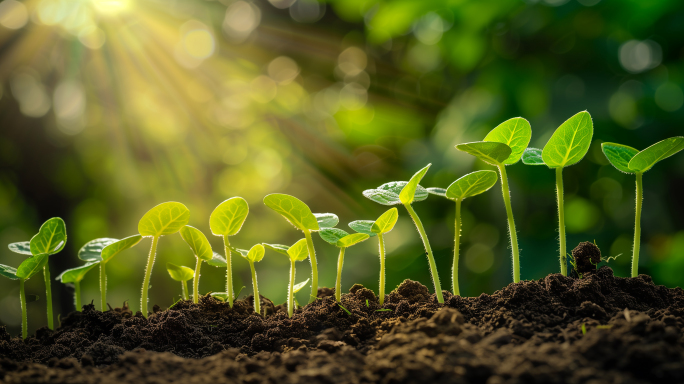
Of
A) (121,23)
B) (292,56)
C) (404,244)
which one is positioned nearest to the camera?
(404,244)

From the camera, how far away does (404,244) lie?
2.47m

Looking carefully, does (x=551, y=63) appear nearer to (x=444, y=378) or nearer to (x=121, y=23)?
(x=444, y=378)

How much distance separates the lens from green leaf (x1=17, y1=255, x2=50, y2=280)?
1.07 metres

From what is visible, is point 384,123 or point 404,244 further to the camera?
point 384,123

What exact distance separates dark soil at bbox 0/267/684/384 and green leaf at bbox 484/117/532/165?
1.06 ft

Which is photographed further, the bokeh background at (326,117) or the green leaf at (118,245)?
the bokeh background at (326,117)

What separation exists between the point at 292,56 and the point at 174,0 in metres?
1.22

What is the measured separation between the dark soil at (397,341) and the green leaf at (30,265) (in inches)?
6.8

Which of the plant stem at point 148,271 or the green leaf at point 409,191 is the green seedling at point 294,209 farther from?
the plant stem at point 148,271

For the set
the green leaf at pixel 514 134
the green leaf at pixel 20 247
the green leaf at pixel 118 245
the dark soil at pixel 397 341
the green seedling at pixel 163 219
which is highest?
the green leaf at pixel 514 134

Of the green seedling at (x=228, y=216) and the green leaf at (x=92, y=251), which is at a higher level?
the green seedling at (x=228, y=216)

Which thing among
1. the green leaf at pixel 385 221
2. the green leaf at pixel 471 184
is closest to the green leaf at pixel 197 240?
the green leaf at pixel 385 221

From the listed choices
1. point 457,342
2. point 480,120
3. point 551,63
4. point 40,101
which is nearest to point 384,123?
point 480,120

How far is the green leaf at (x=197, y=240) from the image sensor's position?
1090mm
